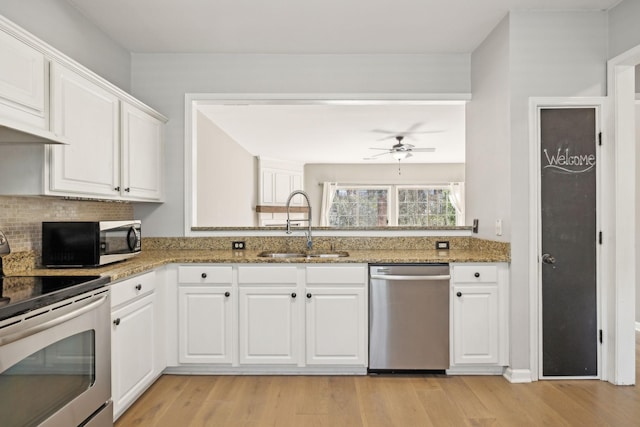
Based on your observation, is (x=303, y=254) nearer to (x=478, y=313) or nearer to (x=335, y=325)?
(x=335, y=325)

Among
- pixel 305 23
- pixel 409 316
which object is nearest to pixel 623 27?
pixel 305 23

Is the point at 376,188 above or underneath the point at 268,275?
above

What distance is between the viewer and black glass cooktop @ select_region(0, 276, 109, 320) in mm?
1440

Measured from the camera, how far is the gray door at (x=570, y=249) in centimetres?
273

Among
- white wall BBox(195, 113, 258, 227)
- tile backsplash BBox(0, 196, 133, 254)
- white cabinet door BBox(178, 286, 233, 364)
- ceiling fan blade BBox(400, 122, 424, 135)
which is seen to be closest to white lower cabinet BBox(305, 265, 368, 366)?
white cabinet door BBox(178, 286, 233, 364)

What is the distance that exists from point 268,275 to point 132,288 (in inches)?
33.3

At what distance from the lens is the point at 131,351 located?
7.66 feet

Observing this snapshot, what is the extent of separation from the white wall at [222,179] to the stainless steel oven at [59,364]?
279cm

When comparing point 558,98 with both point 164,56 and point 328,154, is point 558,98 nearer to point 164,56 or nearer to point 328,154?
point 164,56

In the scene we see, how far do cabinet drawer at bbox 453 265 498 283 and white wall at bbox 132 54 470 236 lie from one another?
57.6 inches

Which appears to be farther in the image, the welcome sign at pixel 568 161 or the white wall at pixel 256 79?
the white wall at pixel 256 79

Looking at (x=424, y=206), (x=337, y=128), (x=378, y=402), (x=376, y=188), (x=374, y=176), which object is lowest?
(x=378, y=402)

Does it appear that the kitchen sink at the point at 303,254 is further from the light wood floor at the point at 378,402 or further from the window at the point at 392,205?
the window at the point at 392,205

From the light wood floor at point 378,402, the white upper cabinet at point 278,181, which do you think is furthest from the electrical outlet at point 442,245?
the white upper cabinet at point 278,181
